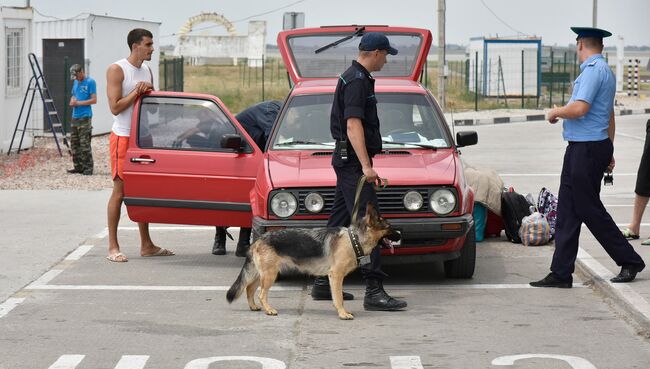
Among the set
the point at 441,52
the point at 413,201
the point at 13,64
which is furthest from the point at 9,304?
the point at 441,52

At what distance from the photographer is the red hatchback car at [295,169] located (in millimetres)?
9320

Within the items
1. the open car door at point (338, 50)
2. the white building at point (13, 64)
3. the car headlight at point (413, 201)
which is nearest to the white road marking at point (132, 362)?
the car headlight at point (413, 201)

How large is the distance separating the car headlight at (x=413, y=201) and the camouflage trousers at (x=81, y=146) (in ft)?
34.4

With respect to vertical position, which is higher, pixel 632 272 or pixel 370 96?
pixel 370 96

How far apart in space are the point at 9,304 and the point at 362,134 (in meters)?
2.86

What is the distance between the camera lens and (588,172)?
9109 mm

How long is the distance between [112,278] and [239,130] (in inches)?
65.8

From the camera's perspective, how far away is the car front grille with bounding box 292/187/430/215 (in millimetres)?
9320

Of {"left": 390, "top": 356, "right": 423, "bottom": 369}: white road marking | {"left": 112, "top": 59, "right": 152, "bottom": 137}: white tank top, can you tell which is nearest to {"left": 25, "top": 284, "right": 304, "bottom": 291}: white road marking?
{"left": 112, "top": 59, "right": 152, "bottom": 137}: white tank top

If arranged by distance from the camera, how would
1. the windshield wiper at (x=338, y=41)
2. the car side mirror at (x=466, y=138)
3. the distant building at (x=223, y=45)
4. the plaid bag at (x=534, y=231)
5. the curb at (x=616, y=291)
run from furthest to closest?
the distant building at (x=223, y=45)
the windshield wiper at (x=338, y=41)
the plaid bag at (x=534, y=231)
the car side mirror at (x=466, y=138)
the curb at (x=616, y=291)

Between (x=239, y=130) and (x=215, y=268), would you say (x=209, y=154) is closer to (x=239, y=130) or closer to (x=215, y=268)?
(x=239, y=130)

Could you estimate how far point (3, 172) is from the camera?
1925 cm

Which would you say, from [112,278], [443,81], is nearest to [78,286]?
[112,278]

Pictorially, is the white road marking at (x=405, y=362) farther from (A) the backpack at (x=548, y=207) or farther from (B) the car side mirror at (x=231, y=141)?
(A) the backpack at (x=548, y=207)
